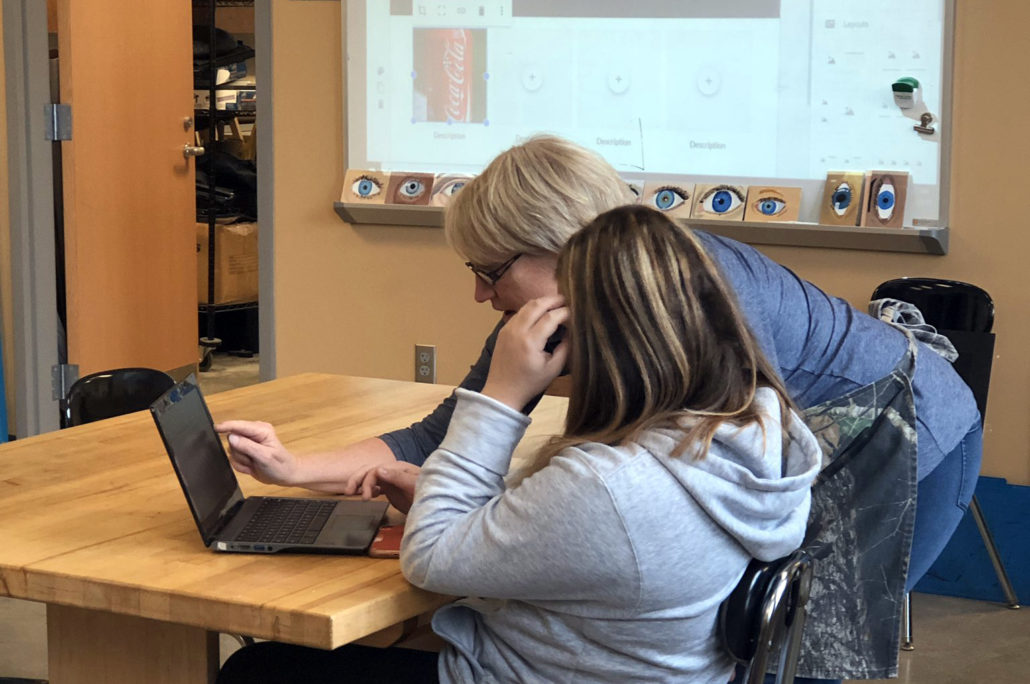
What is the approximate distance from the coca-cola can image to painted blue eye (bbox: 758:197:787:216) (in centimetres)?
89

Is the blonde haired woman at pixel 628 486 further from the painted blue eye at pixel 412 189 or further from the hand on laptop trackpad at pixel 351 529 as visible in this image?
the painted blue eye at pixel 412 189

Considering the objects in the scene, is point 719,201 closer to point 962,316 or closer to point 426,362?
point 962,316

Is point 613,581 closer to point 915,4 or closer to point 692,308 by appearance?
point 692,308

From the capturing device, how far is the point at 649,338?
1.32 m

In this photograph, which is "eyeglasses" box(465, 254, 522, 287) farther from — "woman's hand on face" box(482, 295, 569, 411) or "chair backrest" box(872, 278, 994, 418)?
"chair backrest" box(872, 278, 994, 418)

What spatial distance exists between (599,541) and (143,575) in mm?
545

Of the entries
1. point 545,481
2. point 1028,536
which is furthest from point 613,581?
point 1028,536

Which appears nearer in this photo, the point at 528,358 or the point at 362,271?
the point at 528,358

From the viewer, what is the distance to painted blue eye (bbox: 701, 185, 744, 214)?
11.8 ft

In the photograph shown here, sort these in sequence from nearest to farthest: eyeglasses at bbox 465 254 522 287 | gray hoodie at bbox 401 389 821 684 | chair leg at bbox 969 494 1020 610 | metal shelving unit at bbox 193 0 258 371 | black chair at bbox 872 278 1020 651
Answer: gray hoodie at bbox 401 389 821 684 < eyeglasses at bbox 465 254 522 287 < black chair at bbox 872 278 1020 651 < chair leg at bbox 969 494 1020 610 < metal shelving unit at bbox 193 0 258 371

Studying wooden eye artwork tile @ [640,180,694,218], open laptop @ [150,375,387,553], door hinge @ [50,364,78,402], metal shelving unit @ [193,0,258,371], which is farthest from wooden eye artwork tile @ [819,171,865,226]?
metal shelving unit @ [193,0,258,371]

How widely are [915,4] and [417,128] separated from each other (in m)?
1.50

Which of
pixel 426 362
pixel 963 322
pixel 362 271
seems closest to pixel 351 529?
pixel 963 322

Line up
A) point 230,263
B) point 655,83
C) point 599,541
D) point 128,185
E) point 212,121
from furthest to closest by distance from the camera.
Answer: point 212,121 < point 230,263 < point 128,185 < point 655,83 < point 599,541
